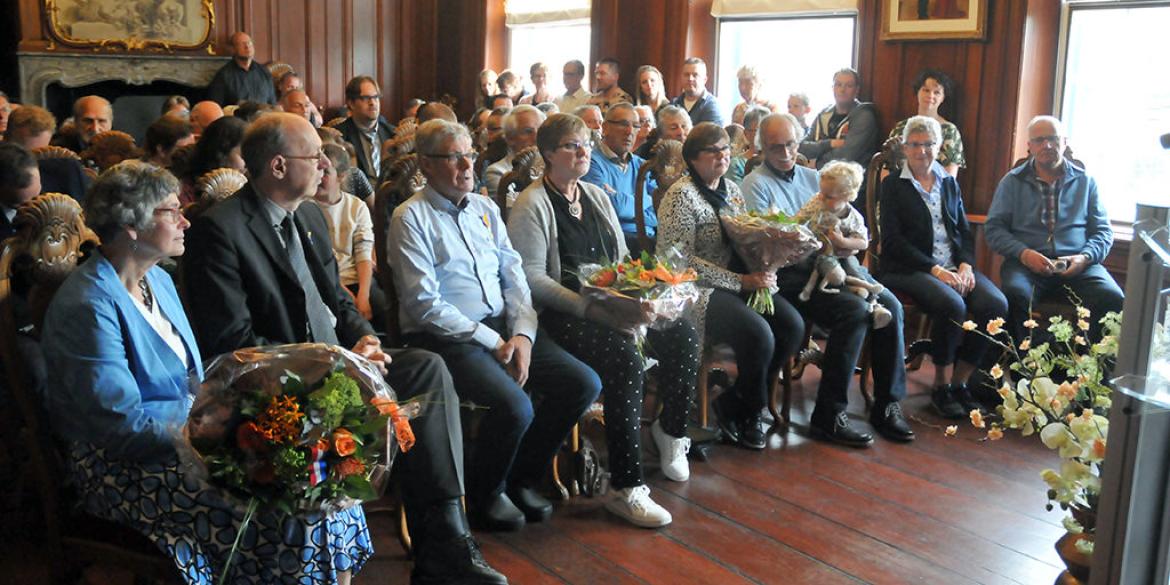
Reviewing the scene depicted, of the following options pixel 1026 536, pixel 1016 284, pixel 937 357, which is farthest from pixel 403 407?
pixel 1016 284

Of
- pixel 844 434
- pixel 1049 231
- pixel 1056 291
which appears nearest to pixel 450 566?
pixel 844 434

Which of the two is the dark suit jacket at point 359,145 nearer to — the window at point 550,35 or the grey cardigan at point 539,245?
the window at point 550,35

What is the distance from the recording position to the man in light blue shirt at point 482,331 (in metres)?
3.29

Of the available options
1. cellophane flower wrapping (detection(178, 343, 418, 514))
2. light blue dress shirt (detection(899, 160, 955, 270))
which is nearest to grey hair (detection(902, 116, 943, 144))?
light blue dress shirt (detection(899, 160, 955, 270))

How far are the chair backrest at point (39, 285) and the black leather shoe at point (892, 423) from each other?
10.3 feet

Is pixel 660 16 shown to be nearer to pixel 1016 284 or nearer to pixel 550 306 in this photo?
pixel 1016 284

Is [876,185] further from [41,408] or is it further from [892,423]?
[41,408]

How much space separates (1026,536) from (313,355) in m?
2.41

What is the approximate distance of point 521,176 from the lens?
4160 millimetres

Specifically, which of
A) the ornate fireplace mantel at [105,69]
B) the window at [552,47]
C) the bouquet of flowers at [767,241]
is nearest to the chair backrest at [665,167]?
the bouquet of flowers at [767,241]

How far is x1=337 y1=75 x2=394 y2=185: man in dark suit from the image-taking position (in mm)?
7387

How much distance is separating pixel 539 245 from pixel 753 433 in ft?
3.97

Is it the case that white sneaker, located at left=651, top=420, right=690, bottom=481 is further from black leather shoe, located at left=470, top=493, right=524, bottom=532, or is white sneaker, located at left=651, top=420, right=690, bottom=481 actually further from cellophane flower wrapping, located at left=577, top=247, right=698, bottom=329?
black leather shoe, located at left=470, top=493, right=524, bottom=532

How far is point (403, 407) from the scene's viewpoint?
2.30 m
